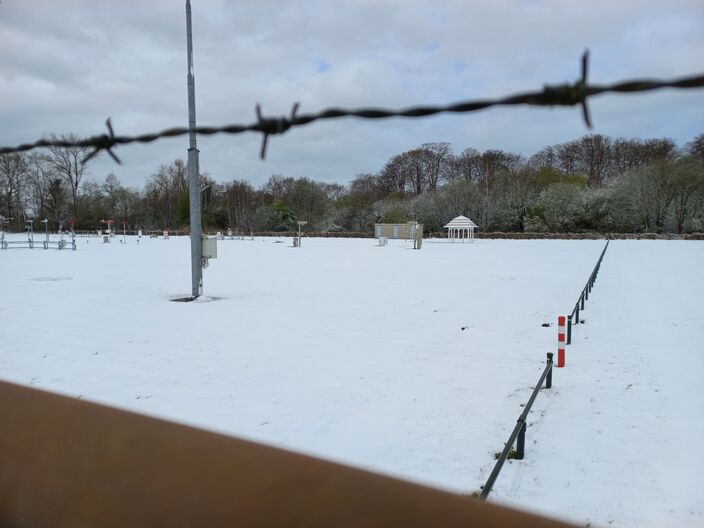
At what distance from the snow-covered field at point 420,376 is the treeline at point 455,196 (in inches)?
1635

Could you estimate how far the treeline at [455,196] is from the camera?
55438mm

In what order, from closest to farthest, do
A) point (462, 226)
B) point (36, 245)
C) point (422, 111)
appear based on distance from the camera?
point (422, 111) < point (36, 245) < point (462, 226)

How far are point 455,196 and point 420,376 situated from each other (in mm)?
62171

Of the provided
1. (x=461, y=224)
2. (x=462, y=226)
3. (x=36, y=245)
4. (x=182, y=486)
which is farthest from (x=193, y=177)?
(x=461, y=224)

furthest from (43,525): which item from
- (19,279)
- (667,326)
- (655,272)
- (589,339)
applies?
(655,272)

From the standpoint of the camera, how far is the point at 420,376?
23.7 feet

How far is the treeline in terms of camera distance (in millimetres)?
55438

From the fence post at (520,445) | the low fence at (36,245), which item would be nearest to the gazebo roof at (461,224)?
the low fence at (36,245)

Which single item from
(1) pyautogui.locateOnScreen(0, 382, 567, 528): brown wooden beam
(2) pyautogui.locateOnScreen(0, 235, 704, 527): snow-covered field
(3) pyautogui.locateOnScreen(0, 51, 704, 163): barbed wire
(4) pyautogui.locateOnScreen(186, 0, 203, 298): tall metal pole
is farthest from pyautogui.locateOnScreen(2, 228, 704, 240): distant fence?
(1) pyautogui.locateOnScreen(0, 382, 567, 528): brown wooden beam

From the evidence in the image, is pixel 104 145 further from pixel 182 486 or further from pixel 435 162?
pixel 435 162

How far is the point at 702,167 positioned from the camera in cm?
5162

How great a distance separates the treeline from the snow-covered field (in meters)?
41.5

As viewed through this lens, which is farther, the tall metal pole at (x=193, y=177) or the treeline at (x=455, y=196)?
the treeline at (x=455, y=196)

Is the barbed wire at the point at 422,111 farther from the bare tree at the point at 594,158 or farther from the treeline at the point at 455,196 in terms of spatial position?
the bare tree at the point at 594,158
